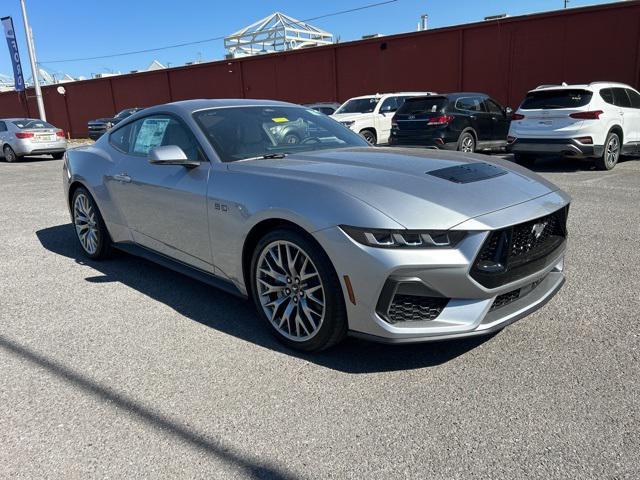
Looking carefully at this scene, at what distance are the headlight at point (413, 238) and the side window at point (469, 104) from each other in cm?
1019

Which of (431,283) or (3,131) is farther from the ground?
(3,131)

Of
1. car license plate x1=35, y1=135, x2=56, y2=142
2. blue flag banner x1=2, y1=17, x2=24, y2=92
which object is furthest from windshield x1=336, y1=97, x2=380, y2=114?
blue flag banner x1=2, y1=17, x2=24, y2=92

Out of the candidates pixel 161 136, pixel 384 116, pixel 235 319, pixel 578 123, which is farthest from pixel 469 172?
pixel 384 116

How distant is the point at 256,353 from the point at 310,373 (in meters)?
0.42

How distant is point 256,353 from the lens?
10.5 feet

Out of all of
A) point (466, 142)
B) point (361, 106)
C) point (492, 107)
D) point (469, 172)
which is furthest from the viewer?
point (361, 106)

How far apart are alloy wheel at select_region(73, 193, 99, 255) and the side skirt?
38cm

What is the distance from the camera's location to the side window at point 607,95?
10.1m

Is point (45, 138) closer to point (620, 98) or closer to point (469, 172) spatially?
point (620, 98)

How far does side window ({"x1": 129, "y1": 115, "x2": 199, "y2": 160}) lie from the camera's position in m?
3.87

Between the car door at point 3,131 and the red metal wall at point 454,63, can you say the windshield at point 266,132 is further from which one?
the car door at point 3,131

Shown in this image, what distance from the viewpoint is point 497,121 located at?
13.2 m

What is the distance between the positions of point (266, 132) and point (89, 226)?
A: 2.26 m

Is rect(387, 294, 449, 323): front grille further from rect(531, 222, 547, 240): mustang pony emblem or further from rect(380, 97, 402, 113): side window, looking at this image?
rect(380, 97, 402, 113): side window
